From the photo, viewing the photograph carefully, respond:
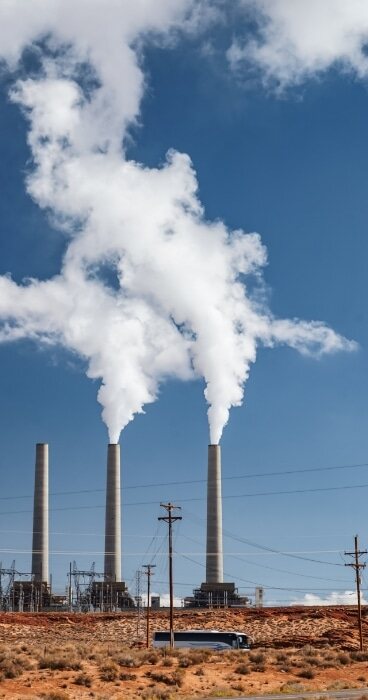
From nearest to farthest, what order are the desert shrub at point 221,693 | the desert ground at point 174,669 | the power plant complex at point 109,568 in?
the desert shrub at point 221,693
the desert ground at point 174,669
the power plant complex at point 109,568

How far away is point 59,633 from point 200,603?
29669 mm

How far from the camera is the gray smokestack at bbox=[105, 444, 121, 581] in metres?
112

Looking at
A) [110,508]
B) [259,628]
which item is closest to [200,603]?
[110,508]

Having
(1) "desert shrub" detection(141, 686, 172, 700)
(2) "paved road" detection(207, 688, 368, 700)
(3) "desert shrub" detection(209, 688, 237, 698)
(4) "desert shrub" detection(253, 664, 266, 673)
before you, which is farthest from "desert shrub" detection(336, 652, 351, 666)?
(1) "desert shrub" detection(141, 686, 172, 700)

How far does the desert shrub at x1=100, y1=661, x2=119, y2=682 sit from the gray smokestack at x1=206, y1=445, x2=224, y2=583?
61.8m

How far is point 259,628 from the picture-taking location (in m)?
84.8

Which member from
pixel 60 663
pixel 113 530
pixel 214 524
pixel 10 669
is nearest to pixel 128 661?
pixel 60 663

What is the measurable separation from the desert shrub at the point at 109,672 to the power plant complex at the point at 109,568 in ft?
202

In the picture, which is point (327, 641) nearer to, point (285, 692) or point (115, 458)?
point (285, 692)

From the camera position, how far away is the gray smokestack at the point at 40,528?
11088 centimetres

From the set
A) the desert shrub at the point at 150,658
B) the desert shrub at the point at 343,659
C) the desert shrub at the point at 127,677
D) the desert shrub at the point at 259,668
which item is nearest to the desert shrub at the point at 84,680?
the desert shrub at the point at 127,677

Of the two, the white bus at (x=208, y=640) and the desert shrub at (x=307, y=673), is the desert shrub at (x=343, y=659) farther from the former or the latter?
the white bus at (x=208, y=640)

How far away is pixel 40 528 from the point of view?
4363 inches

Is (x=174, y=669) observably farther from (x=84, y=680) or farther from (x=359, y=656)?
(x=359, y=656)
